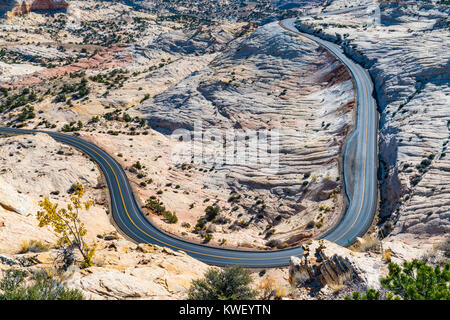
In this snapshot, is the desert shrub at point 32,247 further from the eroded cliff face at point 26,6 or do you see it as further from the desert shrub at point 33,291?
the eroded cliff face at point 26,6

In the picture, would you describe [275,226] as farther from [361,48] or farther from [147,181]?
[361,48]

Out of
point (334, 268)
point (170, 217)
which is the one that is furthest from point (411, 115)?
point (170, 217)

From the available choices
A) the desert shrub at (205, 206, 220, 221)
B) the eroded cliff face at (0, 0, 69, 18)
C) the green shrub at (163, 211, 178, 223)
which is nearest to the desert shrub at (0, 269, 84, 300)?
the green shrub at (163, 211, 178, 223)

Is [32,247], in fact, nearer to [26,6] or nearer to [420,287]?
[420,287]

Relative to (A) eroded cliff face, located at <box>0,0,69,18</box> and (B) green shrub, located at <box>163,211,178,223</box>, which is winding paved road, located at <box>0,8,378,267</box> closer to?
(B) green shrub, located at <box>163,211,178,223</box>
